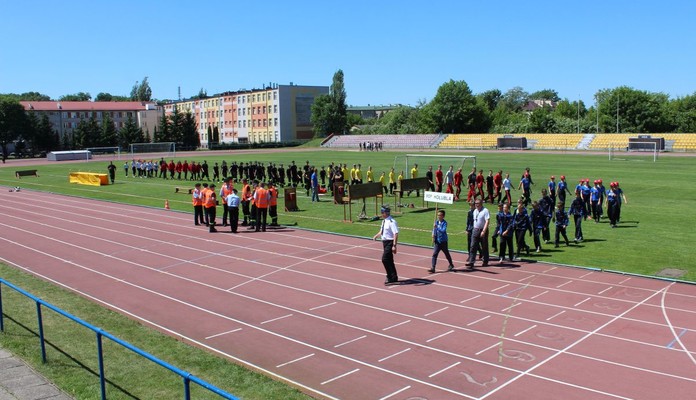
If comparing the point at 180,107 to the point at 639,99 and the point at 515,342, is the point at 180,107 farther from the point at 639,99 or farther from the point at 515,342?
the point at 515,342

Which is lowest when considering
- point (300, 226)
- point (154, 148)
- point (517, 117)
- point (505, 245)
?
point (300, 226)

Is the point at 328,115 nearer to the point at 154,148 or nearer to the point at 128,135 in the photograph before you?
the point at 154,148

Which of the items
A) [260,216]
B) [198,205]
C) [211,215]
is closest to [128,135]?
[198,205]

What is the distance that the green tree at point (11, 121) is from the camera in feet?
322

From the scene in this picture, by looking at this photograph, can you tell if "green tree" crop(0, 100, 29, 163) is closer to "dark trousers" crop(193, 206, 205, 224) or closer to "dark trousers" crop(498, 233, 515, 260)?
"dark trousers" crop(193, 206, 205, 224)

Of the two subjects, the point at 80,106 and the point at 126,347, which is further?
the point at 80,106

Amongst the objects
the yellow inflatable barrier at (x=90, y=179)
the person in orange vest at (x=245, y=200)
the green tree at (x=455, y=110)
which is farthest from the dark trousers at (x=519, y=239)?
the green tree at (x=455, y=110)

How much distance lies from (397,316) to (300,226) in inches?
A: 470

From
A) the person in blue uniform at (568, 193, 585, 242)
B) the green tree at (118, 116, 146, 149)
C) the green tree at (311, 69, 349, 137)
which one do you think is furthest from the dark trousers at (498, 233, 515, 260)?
the green tree at (118, 116, 146, 149)

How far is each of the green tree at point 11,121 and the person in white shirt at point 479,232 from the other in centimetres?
10067

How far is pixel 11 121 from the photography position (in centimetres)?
9900

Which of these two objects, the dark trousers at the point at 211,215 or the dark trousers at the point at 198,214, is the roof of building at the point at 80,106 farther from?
the dark trousers at the point at 211,215

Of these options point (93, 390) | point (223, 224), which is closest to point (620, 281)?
point (93, 390)

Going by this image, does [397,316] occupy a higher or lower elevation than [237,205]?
lower
